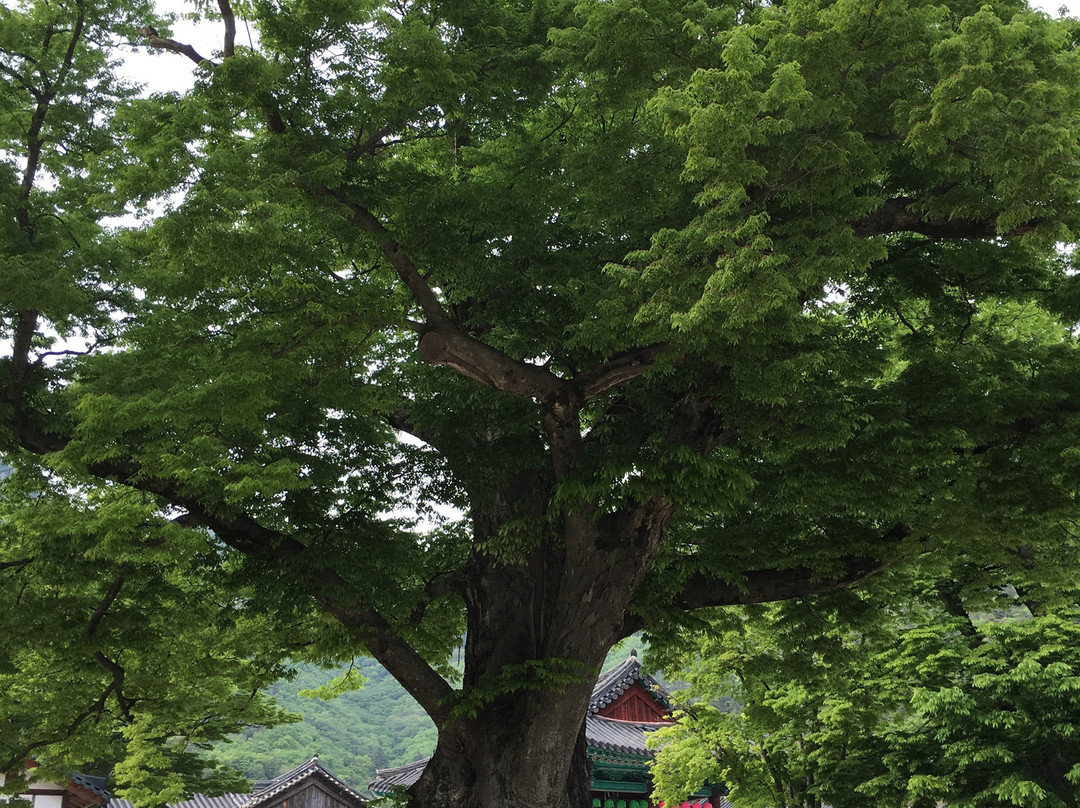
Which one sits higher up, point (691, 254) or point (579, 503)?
point (691, 254)

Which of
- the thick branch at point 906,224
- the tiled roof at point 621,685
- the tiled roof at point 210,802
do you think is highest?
the thick branch at point 906,224

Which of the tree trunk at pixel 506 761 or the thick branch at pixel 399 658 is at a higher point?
the thick branch at pixel 399 658

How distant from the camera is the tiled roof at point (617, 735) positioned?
18.6 m

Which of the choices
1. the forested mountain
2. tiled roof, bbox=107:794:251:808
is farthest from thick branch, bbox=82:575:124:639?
the forested mountain

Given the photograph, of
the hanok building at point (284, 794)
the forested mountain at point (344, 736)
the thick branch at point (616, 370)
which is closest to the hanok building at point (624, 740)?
the hanok building at point (284, 794)

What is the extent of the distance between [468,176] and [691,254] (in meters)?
3.20

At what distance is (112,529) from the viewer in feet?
22.7

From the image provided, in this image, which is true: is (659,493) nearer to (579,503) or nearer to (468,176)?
(579,503)

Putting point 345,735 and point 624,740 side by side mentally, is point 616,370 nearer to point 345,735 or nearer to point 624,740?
point 624,740

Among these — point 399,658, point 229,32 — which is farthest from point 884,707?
point 229,32

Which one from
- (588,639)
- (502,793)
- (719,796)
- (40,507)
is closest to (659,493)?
(588,639)

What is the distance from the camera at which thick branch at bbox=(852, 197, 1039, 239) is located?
7426 millimetres

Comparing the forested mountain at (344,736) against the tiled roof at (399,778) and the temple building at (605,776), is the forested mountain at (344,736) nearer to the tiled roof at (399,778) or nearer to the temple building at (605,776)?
the tiled roof at (399,778)

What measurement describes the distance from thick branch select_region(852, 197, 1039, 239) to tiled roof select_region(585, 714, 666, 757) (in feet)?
44.3
